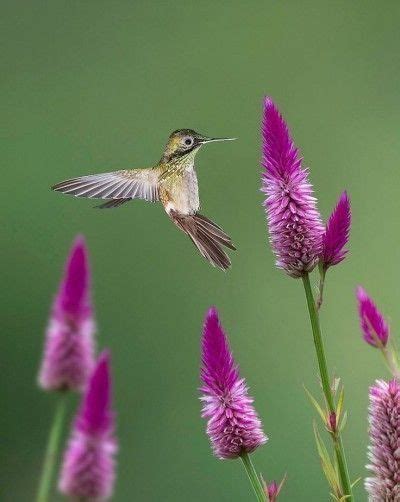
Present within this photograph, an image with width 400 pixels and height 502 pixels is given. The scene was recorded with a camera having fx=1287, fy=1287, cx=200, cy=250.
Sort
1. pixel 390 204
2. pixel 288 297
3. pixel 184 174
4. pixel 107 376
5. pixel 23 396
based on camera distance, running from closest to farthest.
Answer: pixel 107 376 → pixel 184 174 → pixel 23 396 → pixel 288 297 → pixel 390 204

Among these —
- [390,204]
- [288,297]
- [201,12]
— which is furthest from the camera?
[201,12]

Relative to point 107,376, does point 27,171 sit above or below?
above

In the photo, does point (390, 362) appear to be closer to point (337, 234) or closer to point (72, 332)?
point (337, 234)

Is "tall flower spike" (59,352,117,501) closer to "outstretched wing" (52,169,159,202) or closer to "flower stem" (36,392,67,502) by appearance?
"flower stem" (36,392,67,502)

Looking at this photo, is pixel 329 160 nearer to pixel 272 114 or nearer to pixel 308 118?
pixel 308 118

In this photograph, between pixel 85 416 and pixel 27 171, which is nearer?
pixel 85 416

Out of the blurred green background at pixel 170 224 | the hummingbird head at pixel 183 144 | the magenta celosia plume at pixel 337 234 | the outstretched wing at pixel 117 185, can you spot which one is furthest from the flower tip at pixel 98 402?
the blurred green background at pixel 170 224

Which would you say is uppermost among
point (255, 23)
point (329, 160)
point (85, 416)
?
point (255, 23)

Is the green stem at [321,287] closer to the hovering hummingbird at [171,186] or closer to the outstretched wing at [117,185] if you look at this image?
the hovering hummingbird at [171,186]

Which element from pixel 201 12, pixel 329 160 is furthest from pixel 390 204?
pixel 201 12
